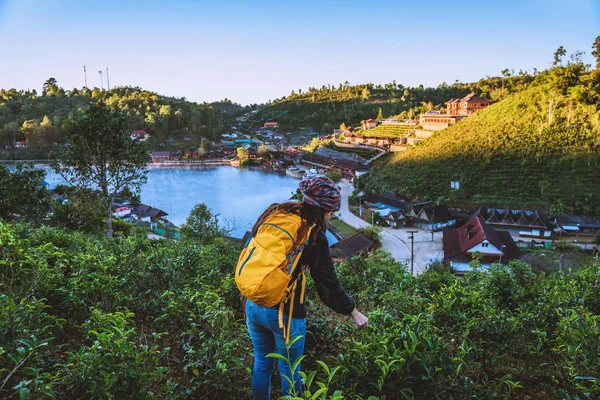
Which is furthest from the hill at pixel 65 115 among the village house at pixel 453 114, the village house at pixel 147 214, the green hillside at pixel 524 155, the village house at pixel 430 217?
the village house at pixel 430 217

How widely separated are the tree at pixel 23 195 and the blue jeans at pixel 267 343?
798cm

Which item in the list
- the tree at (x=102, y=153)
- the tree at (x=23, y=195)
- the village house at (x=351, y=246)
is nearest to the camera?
the tree at (x=23, y=195)

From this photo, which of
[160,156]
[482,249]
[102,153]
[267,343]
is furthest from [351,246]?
[160,156]

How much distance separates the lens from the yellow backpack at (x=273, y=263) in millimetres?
1235

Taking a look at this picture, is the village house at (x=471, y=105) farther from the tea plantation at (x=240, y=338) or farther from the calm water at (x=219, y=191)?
the tea plantation at (x=240, y=338)

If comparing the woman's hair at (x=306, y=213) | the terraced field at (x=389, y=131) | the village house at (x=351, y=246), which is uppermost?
the terraced field at (x=389, y=131)

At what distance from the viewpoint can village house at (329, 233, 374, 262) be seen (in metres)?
13.1

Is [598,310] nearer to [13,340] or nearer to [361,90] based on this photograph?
[13,340]

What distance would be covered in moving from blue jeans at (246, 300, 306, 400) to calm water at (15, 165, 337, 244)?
16.0 meters

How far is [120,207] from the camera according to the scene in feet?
67.2

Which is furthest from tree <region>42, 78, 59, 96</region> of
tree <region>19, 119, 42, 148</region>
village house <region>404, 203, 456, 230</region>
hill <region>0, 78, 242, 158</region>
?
village house <region>404, 203, 456, 230</region>

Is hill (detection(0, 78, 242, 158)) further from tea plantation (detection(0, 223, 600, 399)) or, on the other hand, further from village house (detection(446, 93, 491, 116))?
tea plantation (detection(0, 223, 600, 399))

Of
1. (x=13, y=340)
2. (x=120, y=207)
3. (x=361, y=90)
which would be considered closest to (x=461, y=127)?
(x=120, y=207)

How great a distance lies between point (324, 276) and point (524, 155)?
74.2 ft
